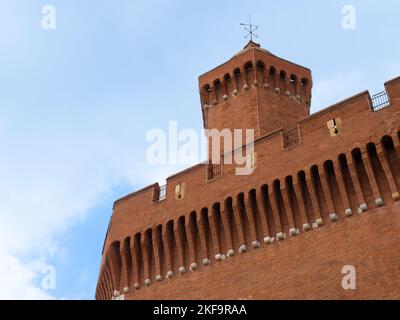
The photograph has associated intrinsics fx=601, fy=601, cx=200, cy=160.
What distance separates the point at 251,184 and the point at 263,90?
17.6 feet

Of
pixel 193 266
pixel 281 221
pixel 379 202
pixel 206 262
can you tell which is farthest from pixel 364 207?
pixel 193 266

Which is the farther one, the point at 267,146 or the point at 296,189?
the point at 267,146

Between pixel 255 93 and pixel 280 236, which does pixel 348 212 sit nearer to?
pixel 280 236

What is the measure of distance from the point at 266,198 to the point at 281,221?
35.2 inches

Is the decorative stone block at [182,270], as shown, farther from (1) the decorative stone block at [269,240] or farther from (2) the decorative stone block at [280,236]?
(2) the decorative stone block at [280,236]

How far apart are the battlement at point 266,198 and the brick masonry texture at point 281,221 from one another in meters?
0.03

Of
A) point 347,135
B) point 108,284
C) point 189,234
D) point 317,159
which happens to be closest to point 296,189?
point 317,159

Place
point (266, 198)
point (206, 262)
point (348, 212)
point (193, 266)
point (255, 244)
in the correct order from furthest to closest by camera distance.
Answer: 1. point (193, 266)
2. point (206, 262)
3. point (266, 198)
4. point (255, 244)
5. point (348, 212)

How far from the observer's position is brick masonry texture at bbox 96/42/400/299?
15719 mm

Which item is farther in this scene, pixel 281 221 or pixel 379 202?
pixel 281 221

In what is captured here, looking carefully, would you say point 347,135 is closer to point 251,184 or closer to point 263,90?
point 251,184

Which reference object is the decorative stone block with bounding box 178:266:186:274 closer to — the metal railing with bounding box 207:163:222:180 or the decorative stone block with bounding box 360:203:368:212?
the metal railing with bounding box 207:163:222:180

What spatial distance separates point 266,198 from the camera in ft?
58.2
